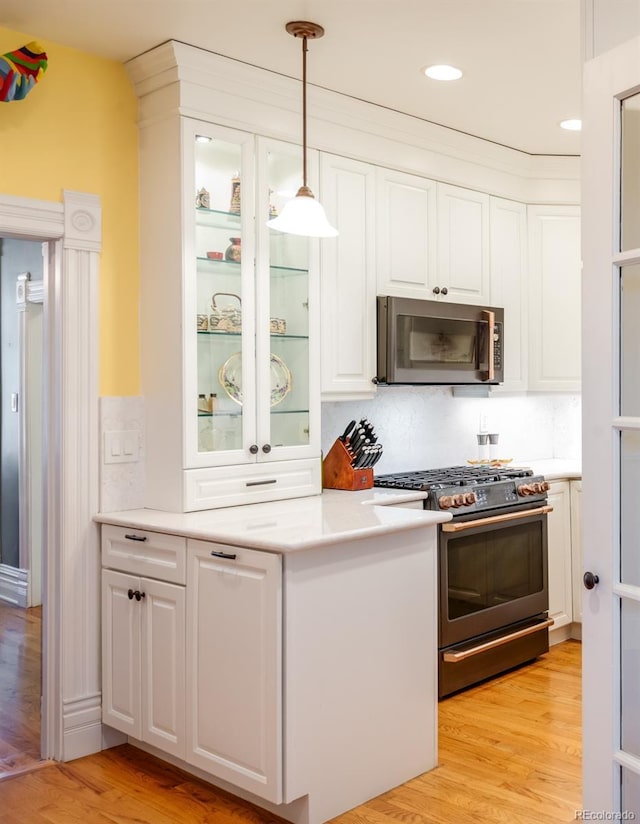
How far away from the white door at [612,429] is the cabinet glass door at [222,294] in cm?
153

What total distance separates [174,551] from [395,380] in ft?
4.67

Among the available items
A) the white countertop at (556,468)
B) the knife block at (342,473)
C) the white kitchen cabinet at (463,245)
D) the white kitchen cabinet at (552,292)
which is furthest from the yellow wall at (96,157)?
the white kitchen cabinet at (552,292)

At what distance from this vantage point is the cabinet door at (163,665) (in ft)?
9.15

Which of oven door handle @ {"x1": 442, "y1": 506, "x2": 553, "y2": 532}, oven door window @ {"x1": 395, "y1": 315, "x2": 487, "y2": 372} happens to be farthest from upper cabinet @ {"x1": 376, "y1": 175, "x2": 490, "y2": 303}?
oven door handle @ {"x1": 442, "y1": 506, "x2": 553, "y2": 532}

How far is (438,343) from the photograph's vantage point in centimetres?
404

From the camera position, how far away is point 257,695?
99.0 inches

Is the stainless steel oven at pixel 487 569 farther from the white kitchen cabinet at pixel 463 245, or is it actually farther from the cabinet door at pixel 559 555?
the white kitchen cabinet at pixel 463 245

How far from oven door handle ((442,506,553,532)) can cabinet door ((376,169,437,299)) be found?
109cm

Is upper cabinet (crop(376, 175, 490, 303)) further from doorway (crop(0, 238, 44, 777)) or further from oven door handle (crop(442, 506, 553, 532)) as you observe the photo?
doorway (crop(0, 238, 44, 777))

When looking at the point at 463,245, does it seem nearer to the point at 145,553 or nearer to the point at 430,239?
the point at 430,239

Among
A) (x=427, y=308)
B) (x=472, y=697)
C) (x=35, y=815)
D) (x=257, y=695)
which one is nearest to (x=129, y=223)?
(x=427, y=308)

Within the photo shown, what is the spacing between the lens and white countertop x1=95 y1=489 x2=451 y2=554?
2.55 meters

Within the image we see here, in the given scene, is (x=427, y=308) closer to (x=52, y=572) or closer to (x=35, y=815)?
(x=52, y=572)

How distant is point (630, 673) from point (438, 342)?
7.54 feet
